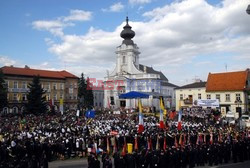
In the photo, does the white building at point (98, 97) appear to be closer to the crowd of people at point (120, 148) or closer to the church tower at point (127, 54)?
the church tower at point (127, 54)

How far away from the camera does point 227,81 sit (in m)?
50.2

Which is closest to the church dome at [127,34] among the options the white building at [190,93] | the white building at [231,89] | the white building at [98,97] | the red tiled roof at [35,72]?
the red tiled roof at [35,72]

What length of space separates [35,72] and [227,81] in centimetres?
3957

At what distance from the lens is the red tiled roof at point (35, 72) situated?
58.1 meters

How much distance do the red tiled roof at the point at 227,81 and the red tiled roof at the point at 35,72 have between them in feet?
113

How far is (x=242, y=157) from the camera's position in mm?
18266

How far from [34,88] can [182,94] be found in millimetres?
28587

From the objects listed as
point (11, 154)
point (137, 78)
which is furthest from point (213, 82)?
point (11, 154)

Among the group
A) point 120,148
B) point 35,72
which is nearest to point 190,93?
point 35,72

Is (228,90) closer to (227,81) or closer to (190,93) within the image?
(227,81)

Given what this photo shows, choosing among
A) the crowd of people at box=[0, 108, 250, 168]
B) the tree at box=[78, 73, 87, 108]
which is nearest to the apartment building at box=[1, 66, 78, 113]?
the tree at box=[78, 73, 87, 108]

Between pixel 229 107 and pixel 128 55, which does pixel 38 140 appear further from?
pixel 128 55

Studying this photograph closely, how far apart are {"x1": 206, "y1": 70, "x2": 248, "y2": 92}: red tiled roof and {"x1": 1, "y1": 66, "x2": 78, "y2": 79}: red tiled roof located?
34313mm

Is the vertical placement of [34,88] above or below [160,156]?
above
